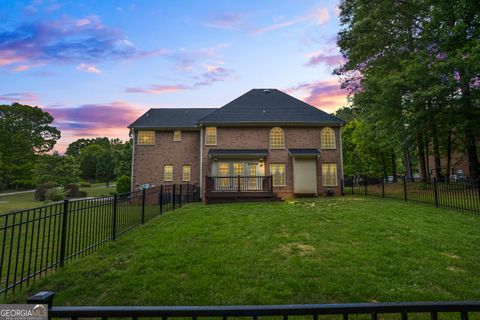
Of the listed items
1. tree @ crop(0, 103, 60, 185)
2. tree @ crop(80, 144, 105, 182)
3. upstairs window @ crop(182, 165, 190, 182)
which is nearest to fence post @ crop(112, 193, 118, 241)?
upstairs window @ crop(182, 165, 190, 182)

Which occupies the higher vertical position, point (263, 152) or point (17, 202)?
point (263, 152)

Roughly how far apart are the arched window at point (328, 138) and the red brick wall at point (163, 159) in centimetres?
1036

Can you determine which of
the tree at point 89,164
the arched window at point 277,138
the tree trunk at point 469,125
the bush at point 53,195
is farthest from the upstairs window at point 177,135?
the tree at point 89,164

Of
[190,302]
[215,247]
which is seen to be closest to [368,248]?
[215,247]

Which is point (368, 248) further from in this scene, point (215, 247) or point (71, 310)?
point (71, 310)

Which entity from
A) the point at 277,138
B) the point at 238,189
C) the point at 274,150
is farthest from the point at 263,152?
the point at 238,189

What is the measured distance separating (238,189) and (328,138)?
8931 mm

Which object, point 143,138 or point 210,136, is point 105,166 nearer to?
point 143,138

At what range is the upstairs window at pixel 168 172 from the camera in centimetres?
2250

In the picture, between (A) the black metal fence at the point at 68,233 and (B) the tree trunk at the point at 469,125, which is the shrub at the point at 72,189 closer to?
(A) the black metal fence at the point at 68,233

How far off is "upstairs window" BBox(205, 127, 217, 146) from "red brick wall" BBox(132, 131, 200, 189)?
2.33 meters

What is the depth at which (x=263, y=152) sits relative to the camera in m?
20.2

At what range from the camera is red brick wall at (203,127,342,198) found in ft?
67.5

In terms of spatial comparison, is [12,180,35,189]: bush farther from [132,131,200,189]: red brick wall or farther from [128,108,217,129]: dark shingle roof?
[132,131,200,189]: red brick wall
